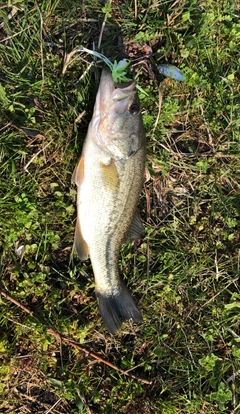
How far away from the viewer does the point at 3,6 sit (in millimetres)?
3109

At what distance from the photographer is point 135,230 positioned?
10.6 ft

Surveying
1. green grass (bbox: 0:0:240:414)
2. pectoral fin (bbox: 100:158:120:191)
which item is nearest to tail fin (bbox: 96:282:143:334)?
green grass (bbox: 0:0:240:414)

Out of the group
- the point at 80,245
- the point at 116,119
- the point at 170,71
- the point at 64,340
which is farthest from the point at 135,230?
the point at 170,71

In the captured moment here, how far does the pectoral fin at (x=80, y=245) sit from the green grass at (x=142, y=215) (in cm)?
24

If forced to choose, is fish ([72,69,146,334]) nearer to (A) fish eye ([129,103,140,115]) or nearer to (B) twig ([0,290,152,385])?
(A) fish eye ([129,103,140,115])

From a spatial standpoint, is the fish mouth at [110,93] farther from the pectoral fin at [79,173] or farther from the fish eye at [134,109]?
the pectoral fin at [79,173]

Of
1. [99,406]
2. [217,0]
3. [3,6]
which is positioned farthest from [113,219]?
[217,0]

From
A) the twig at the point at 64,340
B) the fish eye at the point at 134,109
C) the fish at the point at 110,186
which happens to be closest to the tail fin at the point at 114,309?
the fish at the point at 110,186

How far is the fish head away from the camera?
286 cm

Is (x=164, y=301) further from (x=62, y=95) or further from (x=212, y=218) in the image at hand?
(x=62, y=95)

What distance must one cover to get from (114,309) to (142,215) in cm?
89

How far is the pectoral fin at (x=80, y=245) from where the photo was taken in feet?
10.1

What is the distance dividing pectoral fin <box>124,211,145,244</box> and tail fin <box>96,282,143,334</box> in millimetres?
411

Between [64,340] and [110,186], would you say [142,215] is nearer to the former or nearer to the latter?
[110,186]
